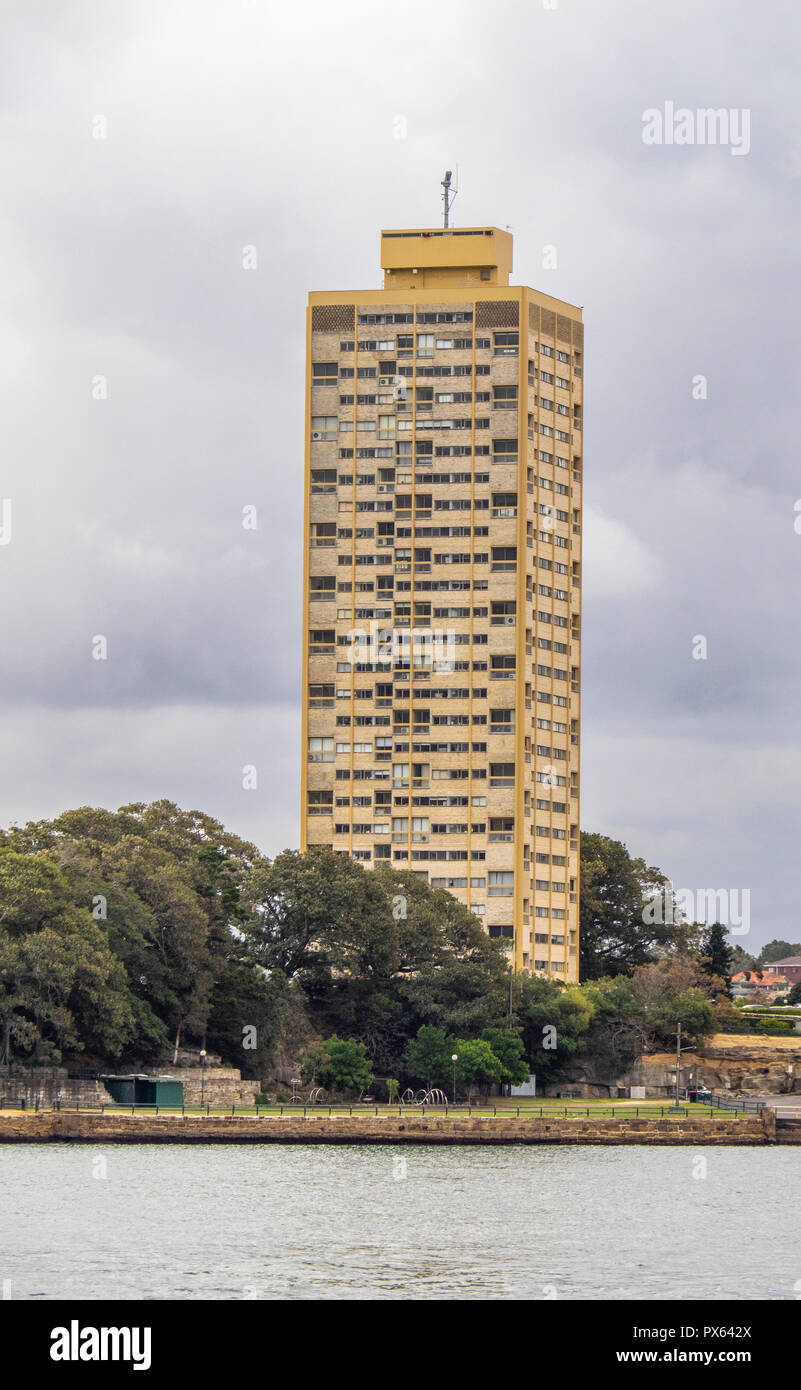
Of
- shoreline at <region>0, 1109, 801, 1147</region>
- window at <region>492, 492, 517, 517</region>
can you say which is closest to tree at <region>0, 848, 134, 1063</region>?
shoreline at <region>0, 1109, 801, 1147</region>

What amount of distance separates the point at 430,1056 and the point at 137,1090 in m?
23.1

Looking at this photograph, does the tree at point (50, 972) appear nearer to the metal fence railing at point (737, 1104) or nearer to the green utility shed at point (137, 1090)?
the green utility shed at point (137, 1090)

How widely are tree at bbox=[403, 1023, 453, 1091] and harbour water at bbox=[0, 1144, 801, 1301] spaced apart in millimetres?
22204

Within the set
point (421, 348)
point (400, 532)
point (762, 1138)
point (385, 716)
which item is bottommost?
point (762, 1138)

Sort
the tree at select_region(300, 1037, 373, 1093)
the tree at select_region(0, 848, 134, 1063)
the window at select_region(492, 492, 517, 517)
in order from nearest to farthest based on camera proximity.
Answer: the tree at select_region(0, 848, 134, 1063)
the tree at select_region(300, 1037, 373, 1093)
the window at select_region(492, 492, 517, 517)

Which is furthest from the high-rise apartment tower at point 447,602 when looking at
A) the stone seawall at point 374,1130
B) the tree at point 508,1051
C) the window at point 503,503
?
the stone seawall at point 374,1130

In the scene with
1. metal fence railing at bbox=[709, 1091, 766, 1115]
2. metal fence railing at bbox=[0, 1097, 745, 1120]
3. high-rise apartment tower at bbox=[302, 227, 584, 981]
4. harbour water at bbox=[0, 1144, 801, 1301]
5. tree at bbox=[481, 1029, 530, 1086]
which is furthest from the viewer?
high-rise apartment tower at bbox=[302, 227, 584, 981]

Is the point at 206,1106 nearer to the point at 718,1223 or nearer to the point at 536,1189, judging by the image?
the point at 536,1189

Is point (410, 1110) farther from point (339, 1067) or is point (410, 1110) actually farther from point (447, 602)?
point (447, 602)

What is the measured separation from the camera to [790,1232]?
70688 mm

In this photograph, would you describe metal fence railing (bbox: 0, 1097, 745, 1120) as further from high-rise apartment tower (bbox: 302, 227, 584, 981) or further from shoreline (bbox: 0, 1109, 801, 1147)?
high-rise apartment tower (bbox: 302, 227, 584, 981)

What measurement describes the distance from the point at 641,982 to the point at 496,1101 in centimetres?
2597

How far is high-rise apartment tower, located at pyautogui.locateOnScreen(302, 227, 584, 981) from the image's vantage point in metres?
161
